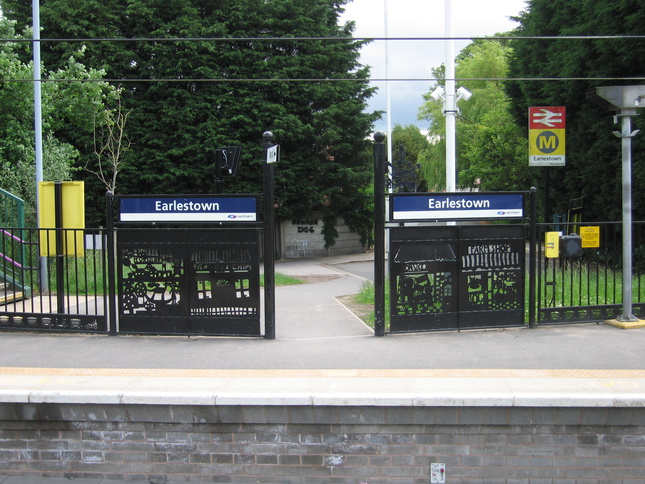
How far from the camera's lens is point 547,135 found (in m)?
Result: 16.1

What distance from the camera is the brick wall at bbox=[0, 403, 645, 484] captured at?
5238 millimetres

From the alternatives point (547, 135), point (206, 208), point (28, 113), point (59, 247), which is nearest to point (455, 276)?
point (206, 208)

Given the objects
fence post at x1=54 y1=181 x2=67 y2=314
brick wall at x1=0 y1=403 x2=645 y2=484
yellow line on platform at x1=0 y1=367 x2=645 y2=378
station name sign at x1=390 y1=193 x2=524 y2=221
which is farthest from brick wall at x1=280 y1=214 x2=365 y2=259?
brick wall at x1=0 y1=403 x2=645 y2=484

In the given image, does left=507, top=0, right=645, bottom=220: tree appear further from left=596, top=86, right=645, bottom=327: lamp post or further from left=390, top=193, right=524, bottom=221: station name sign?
left=390, top=193, right=524, bottom=221: station name sign

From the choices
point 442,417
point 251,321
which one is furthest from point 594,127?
point 442,417

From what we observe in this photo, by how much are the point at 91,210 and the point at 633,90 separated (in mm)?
21669

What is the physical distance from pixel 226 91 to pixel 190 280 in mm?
18478

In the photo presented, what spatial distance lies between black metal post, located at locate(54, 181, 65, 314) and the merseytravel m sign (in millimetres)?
11848

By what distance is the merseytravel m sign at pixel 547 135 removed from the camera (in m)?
15.8

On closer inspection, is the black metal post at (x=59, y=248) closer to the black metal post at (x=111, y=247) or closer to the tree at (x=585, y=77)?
the black metal post at (x=111, y=247)

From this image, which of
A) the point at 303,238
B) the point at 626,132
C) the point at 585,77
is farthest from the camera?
the point at 303,238

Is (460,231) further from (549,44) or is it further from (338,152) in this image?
(338,152)

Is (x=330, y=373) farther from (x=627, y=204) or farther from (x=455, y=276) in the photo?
(x=627, y=204)

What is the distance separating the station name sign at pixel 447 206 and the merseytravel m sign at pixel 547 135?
27.5 ft
